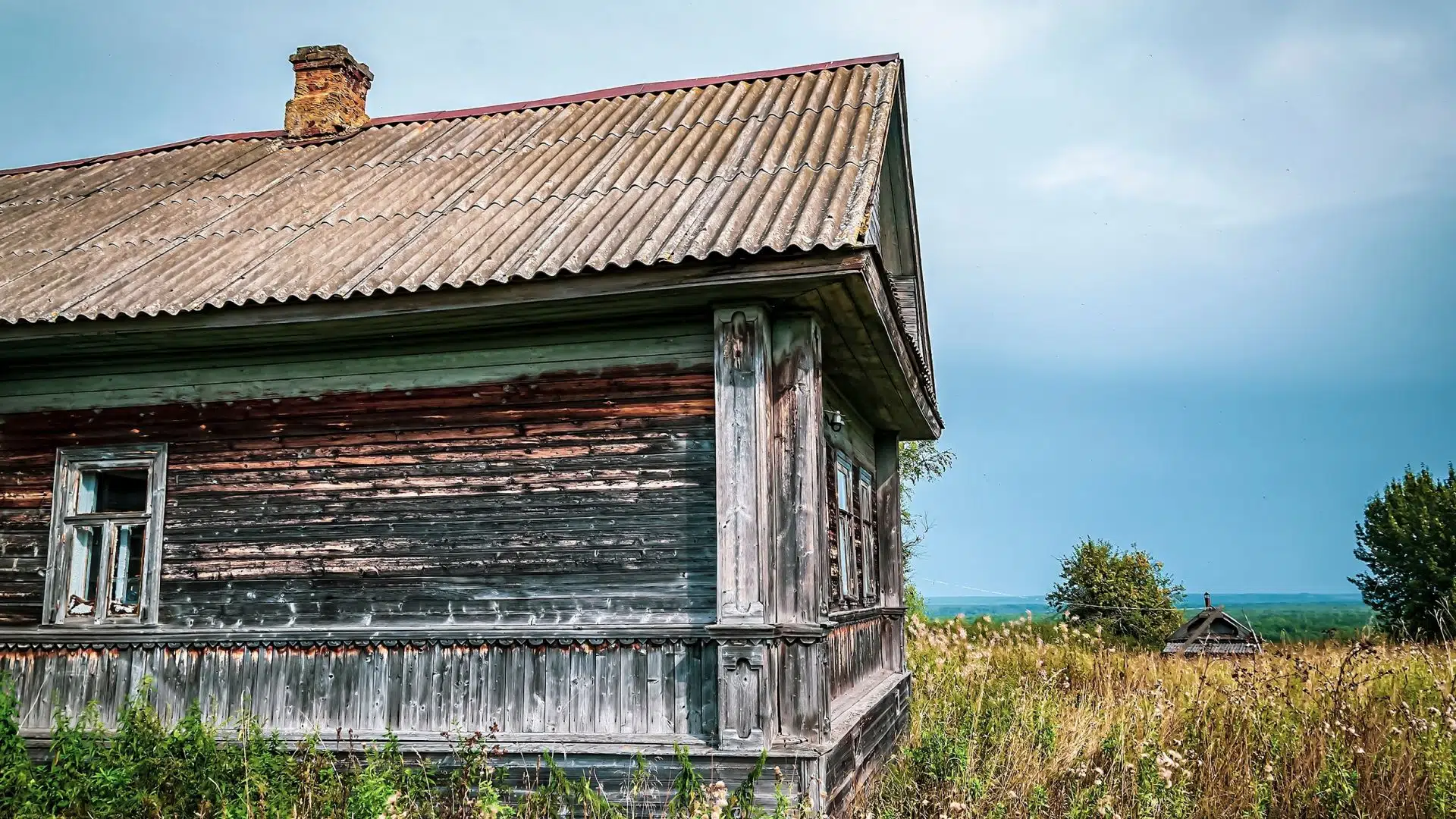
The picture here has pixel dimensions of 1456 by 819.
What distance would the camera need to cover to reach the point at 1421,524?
39969 mm

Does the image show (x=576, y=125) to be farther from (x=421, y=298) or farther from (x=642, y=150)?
(x=421, y=298)

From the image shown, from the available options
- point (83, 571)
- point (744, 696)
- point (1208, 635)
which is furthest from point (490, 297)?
point (1208, 635)

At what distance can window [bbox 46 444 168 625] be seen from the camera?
7723mm

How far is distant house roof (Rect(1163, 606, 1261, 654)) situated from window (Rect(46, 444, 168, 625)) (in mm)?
14711

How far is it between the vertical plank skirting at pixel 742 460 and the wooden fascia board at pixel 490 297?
0.37 meters

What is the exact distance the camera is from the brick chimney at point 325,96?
11570mm

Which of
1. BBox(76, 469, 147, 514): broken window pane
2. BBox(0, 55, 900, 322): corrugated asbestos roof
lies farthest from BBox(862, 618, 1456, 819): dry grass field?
BBox(76, 469, 147, 514): broken window pane

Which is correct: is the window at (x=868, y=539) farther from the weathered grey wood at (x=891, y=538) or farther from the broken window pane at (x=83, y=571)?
the broken window pane at (x=83, y=571)

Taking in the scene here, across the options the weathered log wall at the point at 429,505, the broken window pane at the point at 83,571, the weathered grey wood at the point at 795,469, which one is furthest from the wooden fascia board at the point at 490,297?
the broken window pane at the point at 83,571

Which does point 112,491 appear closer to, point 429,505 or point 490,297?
point 429,505

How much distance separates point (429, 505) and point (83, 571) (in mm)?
2722

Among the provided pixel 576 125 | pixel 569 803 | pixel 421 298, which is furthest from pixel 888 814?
pixel 576 125

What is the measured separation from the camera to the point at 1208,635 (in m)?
18.4

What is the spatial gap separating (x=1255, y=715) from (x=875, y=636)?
356 cm
